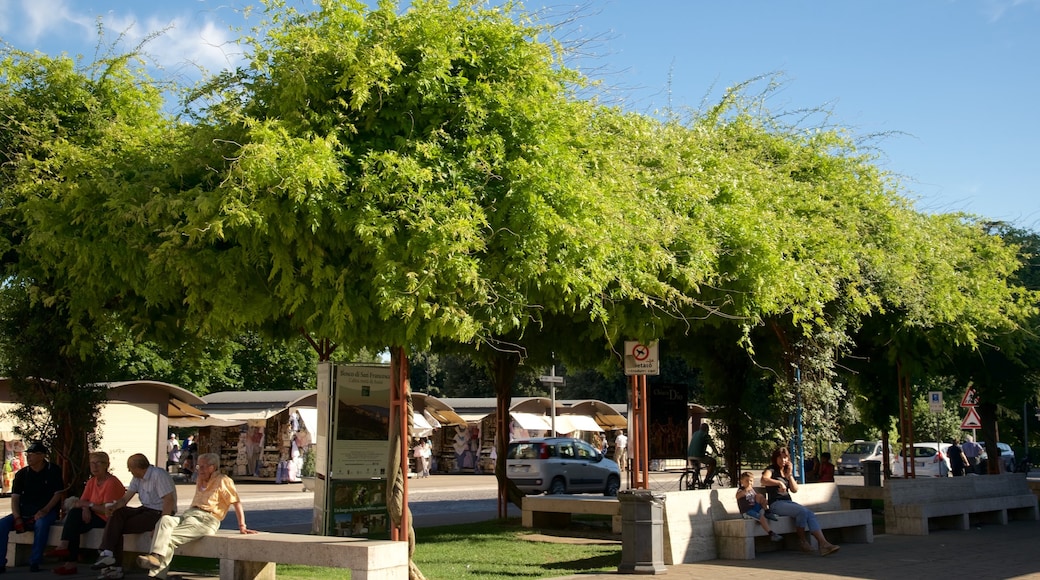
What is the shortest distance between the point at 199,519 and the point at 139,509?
1.19 m

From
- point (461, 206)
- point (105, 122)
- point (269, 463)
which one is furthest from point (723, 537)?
point (269, 463)

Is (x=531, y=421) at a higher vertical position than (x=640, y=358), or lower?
lower

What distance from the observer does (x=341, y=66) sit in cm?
1029

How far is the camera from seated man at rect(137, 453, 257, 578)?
10367 millimetres

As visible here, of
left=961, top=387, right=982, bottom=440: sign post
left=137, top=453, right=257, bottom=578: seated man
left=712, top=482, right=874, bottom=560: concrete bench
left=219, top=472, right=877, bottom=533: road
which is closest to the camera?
left=137, top=453, right=257, bottom=578: seated man

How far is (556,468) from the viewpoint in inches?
1113

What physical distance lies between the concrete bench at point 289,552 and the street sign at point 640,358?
15.4 ft

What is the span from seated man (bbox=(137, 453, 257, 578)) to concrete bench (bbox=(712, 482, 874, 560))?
6150mm

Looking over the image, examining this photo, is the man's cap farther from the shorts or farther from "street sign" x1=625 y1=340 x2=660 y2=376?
the shorts

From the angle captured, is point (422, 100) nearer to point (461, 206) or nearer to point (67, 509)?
point (461, 206)

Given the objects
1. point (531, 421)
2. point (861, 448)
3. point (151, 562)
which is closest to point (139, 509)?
point (151, 562)

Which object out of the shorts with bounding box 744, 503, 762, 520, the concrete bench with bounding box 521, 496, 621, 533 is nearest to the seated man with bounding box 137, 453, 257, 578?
the shorts with bounding box 744, 503, 762, 520

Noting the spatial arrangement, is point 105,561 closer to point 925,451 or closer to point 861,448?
point 925,451

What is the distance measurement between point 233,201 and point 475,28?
10.4ft
